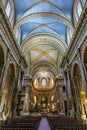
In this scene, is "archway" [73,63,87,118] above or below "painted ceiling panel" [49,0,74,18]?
below

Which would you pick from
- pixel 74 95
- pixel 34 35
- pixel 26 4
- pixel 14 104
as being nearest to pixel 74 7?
pixel 26 4

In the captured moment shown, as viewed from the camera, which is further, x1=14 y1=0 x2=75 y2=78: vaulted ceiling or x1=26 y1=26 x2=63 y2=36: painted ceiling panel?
x1=26 y1=26 x2=63 y2=36: painted ceiling panel

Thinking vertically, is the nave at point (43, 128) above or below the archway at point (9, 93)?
below

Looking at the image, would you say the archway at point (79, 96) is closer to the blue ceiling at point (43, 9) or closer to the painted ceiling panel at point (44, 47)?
the blue ceiling at point (43, 9)

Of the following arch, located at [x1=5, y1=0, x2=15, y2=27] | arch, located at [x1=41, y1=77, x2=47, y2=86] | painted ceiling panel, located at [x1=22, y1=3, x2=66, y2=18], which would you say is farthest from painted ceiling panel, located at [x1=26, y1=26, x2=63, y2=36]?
arch, located at [x1=41, y1=77, x2=47, y2=86]

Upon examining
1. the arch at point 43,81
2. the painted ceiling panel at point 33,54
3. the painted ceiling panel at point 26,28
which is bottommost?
the arch at point 43,81

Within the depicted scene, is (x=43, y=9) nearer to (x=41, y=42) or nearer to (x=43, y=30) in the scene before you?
(x=43, y=30)

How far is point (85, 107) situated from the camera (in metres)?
11.6

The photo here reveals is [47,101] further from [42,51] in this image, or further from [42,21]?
[42,21]

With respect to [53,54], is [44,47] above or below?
above

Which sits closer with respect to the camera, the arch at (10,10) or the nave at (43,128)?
the nave at (43,128)

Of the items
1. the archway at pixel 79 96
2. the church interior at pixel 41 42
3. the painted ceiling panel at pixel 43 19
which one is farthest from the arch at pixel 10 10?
the archway at pixel 79 96

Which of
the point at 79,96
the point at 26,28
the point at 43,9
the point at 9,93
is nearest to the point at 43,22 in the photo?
the point at 43,9

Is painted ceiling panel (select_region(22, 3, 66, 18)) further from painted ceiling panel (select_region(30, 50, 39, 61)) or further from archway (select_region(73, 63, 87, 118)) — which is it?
painted ceiling panel (select_region(30, 50, 39, 61))
